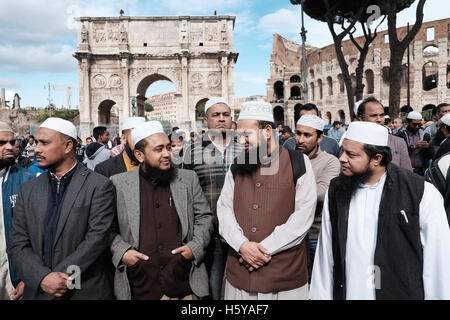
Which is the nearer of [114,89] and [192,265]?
[192,265]

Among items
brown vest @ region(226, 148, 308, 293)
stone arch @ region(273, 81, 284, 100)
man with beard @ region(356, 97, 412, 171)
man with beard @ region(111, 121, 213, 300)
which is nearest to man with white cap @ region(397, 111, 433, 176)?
man with beard @ region(356, 97, 412, 171)

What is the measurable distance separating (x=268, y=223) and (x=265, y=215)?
2.7 inches

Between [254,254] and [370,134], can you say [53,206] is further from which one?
[370,134]

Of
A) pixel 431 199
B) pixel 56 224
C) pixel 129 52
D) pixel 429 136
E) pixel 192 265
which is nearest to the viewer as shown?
pixel 431 199

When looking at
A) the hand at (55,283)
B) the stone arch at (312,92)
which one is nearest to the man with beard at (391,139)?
the hand at (55,283)

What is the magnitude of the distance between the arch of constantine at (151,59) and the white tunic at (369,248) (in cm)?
2675

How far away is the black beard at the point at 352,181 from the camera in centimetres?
230

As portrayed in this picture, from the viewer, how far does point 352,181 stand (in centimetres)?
232

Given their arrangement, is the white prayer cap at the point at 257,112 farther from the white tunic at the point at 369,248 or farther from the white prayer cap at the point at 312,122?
the white tunic at the point at 369,248

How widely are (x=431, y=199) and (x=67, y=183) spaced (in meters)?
2.81

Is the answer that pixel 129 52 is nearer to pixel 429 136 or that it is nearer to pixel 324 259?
pixel 429 136

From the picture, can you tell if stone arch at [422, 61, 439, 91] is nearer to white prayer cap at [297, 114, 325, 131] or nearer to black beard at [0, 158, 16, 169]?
white prayer cap at [297, 114, 325, 131]
